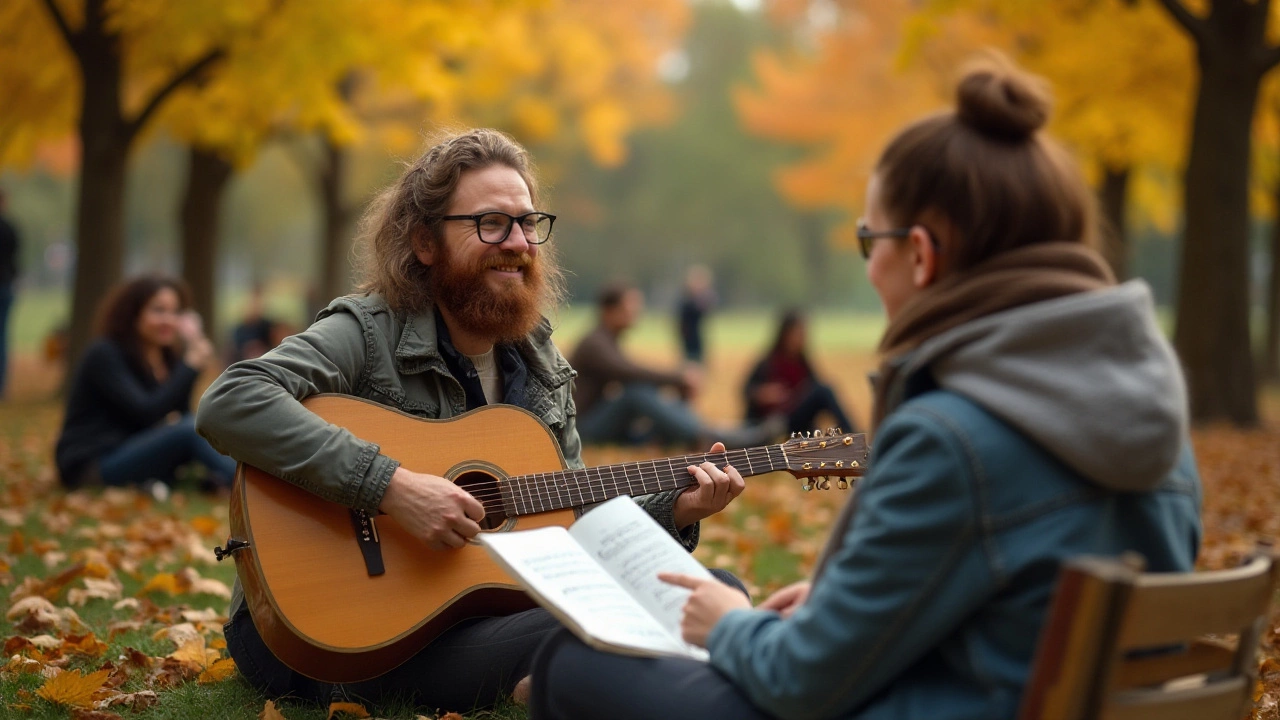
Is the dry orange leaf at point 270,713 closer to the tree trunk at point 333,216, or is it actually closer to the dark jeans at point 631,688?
the dark jeans at point 631,688

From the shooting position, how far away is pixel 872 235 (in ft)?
7.22

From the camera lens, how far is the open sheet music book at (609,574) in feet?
7.67

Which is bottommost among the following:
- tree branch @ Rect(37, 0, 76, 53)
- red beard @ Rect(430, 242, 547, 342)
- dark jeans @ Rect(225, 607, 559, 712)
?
dark jeans @ Rect(225, 607, 559, 712)

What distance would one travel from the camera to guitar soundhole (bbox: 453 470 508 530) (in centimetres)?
358

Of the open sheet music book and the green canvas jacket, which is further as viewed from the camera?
the green canvas jacket

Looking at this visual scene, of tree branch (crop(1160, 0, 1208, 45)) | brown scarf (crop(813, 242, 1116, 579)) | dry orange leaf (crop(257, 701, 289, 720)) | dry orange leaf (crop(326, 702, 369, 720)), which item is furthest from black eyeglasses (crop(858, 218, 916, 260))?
tree branch (crop(1160, 0, 1208, 45))

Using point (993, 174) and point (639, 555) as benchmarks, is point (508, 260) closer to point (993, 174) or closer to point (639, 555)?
point (639, 555)

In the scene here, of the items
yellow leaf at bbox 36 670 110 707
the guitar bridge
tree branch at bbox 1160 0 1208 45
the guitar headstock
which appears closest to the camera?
the guitar bridge

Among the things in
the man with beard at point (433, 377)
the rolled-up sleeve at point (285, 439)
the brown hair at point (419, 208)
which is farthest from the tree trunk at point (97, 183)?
the rolled-up sleeve at point (285, 439)

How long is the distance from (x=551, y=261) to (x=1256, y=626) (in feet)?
8.81

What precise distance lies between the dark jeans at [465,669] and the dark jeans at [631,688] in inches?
35.8

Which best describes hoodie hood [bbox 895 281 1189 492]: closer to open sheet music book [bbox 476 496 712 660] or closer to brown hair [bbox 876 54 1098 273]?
brown hair [bbox 876 54 1098 273]

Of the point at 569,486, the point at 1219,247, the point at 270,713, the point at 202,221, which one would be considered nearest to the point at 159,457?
the point at 270,713

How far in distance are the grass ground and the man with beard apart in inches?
7.6
